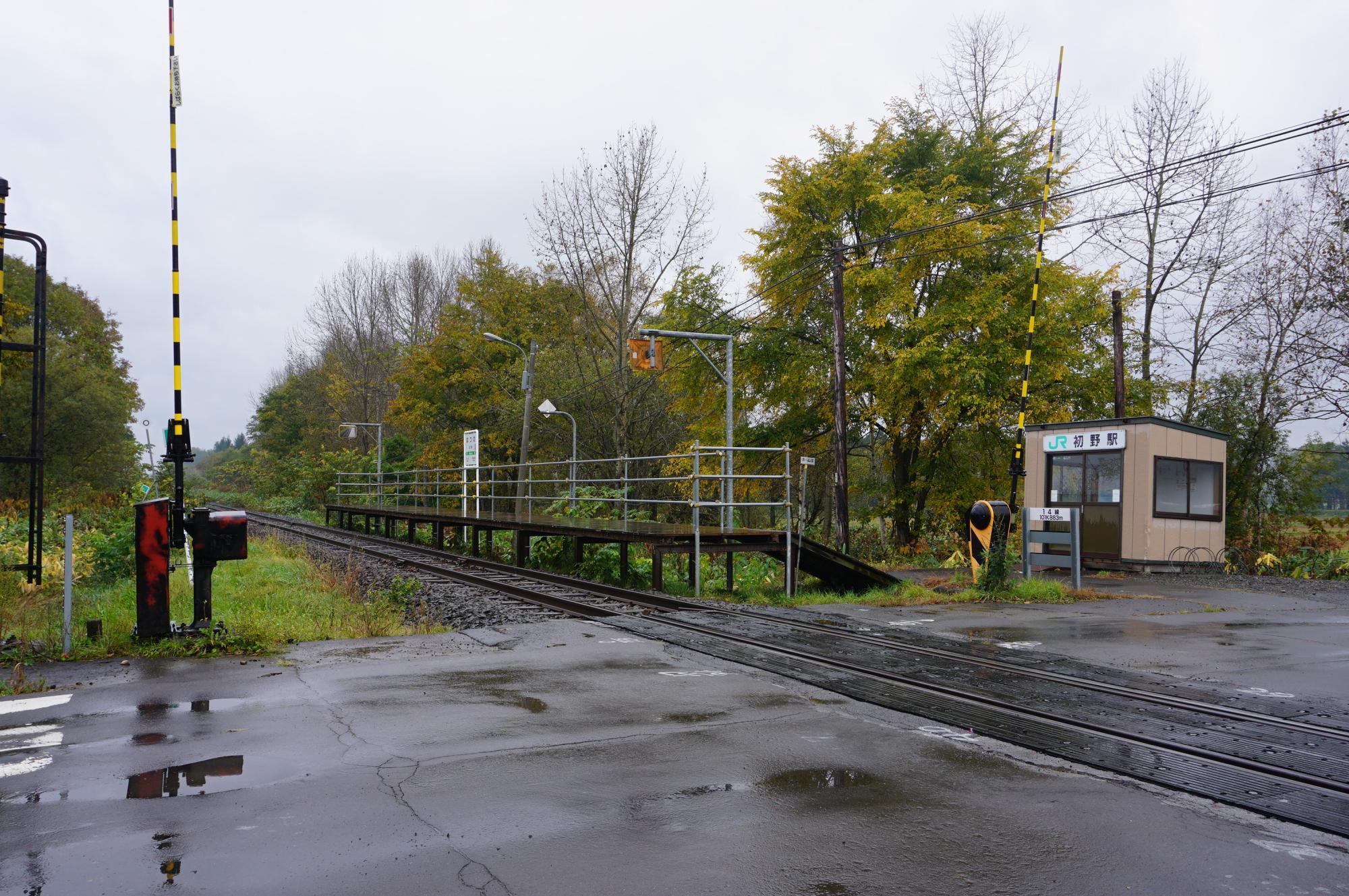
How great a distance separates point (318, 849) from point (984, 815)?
8.67 feet

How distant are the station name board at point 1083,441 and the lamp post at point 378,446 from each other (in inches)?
723

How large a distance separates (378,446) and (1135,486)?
1399 inches

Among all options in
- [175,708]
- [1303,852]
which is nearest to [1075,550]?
[1303,852]

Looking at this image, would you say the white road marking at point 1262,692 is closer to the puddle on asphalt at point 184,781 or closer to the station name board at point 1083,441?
the puddle on asphalt at point 184,781

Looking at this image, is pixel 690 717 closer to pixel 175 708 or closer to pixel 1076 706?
pixel 1076 706

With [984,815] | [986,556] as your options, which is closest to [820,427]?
[986,556]

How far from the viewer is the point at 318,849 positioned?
3.60m

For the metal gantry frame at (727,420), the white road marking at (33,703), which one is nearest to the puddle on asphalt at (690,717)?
the white road marking at (33,703)

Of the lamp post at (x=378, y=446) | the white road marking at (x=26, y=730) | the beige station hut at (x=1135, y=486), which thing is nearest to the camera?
the white road marking at (x=26, y=730)

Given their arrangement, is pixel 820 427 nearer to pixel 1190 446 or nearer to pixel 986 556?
pixel 1190 446

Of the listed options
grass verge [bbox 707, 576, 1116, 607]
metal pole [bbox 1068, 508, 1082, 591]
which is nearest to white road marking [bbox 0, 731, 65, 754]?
grass verge [bbox 707, 576, 1116, 607]

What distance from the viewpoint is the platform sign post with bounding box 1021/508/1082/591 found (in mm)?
14500

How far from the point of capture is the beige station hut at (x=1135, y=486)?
18297 mm

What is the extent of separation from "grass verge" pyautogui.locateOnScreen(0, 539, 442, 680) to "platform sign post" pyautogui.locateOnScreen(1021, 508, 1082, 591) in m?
9.30
